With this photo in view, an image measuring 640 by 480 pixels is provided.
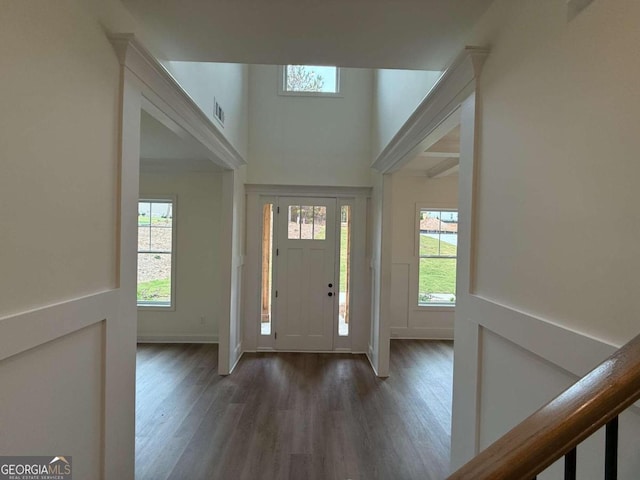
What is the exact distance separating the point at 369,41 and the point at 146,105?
130 cm

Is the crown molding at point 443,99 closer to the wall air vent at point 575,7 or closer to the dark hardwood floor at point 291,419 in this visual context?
the wall air vent at point 575,7

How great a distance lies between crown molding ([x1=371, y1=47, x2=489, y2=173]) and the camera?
1.59 m

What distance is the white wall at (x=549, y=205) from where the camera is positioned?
0.86 metres

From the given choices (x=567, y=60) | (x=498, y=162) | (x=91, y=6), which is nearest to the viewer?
(x=567, y=60)

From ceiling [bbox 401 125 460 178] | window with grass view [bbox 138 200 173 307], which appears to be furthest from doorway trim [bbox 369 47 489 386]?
window with grass view [bbox 138 200 173 307]

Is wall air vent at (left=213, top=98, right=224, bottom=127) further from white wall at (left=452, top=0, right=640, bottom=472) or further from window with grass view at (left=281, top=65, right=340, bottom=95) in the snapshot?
white wall at (left=452, top=0, right=640, bottom=472)

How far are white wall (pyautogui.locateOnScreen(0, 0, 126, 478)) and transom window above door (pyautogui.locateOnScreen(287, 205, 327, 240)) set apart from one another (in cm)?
316

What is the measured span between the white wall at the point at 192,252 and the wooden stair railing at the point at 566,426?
481 centimetres

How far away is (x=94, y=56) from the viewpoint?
1358 mm

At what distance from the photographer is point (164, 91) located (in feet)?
6.36

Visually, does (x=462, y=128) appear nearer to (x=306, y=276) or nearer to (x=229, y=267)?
(x=229, y=267)

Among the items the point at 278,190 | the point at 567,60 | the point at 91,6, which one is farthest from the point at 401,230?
the point at 91,6

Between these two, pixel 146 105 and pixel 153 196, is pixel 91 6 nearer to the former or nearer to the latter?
pixel 146 105

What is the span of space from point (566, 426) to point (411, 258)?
4926mm
